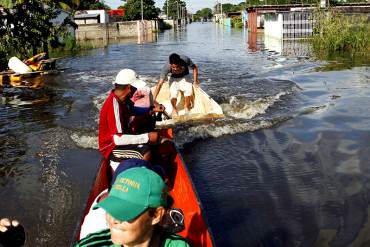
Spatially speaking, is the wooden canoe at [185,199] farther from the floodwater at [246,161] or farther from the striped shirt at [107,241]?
the striped shirt at [107,241]

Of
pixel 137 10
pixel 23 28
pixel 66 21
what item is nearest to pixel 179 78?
pixel 23 28

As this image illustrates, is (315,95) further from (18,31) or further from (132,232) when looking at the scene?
(18,31)

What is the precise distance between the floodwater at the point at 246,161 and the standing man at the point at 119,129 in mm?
1211

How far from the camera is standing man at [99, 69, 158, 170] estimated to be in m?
4.55

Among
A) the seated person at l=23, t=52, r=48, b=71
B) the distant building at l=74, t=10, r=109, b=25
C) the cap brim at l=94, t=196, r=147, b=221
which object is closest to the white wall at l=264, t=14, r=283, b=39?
the seated person at l=23, t=52, r=48, b=71

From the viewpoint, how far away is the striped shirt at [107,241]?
2.18m

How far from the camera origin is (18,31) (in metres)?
20.3

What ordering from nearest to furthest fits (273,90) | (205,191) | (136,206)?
(136,206) < (205,191) < (273,90)

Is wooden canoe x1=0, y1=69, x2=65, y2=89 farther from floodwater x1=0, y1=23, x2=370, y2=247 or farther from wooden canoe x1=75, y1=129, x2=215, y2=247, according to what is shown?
wooden canoe x1=75, y1=129, x2=215, y2=247

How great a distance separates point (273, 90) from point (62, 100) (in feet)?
22.7

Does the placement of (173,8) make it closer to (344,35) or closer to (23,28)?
(344,35)

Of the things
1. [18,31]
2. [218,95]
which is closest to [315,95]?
[218,95]

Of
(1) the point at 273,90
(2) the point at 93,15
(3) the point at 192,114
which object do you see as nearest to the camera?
(3) the point at 192,114

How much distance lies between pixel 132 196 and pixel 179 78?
785 cm
